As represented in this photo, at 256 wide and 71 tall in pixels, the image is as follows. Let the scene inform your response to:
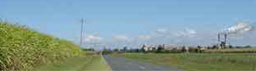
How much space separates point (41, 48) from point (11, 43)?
6707 millimetres

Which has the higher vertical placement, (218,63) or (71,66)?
(71,66)

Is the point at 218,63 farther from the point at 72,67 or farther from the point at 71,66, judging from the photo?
the point at 72,67

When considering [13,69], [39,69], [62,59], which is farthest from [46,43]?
[62,59]

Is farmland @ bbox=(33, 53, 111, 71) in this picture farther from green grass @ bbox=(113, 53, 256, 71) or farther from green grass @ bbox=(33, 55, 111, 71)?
green grass @ bbox=(113, 53, 256, 71)

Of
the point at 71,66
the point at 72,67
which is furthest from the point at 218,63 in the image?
the point at 72,67

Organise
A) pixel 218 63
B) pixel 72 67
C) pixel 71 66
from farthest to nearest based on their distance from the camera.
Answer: pixel 218 63 → pixel 71 66 → pixel 72 67

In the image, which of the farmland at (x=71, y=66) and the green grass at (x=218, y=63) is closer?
the farmland at (x=71, y=66)

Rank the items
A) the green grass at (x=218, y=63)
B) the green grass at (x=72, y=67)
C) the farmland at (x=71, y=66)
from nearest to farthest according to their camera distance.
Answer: the farmland at (x=71, y=66)
the green grass at (x=72, y=67)
the green grass at (x=218, y=63)

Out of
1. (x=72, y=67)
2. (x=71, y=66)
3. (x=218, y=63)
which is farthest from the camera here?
(x=218, y=63)

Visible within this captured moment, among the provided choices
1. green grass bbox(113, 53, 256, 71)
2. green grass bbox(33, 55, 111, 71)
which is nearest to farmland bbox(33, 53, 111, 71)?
green grass bbox(33, 55, 111, 71)

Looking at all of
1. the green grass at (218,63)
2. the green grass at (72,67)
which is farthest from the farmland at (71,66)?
the green grass at (218,63)

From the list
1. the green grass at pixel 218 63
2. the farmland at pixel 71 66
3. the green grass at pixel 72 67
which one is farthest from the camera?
the green grass at pixel 218 63

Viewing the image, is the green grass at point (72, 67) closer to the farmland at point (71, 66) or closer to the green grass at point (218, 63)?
the farmland at point (71, 66)

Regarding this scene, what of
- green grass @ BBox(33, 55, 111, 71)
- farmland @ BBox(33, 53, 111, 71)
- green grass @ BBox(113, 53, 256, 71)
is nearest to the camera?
farmland @ BBox(33, 53, 111, 71)
